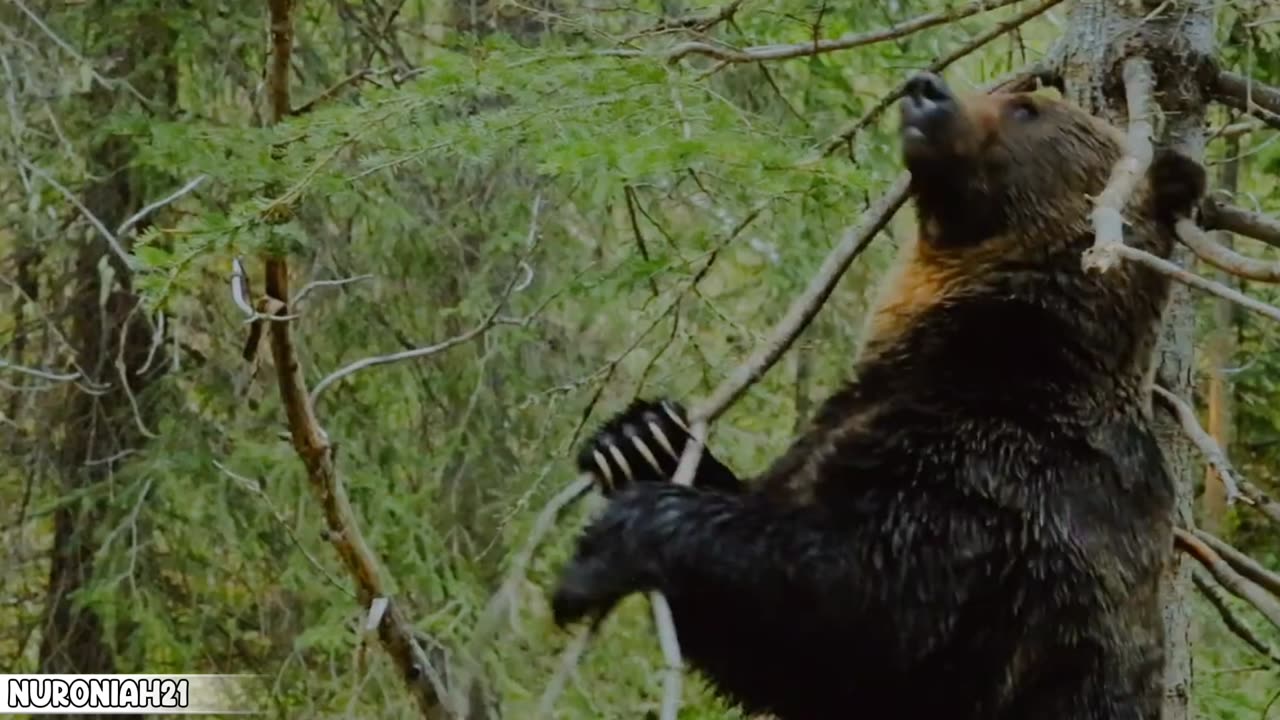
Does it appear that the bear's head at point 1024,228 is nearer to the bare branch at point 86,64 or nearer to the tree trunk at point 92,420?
the bare branch at point 86,64

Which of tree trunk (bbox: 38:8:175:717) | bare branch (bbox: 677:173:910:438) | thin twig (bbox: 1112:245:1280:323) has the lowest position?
tree trunk (bbox: 38:8:175:717)

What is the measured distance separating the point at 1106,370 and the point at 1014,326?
0.78 feet

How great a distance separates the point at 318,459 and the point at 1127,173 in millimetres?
Answer: 1750

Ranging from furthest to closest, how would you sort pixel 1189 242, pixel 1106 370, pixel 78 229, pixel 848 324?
pixel 848 324 < pixel 78 229 < pixel 1106 370 < pixel 1189 242

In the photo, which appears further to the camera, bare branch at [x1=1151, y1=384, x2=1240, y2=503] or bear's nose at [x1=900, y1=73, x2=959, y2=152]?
bear's nose at [x1=900, y1=73, x2=959, y2=152]

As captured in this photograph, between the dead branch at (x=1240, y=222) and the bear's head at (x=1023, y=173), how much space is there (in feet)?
0.18

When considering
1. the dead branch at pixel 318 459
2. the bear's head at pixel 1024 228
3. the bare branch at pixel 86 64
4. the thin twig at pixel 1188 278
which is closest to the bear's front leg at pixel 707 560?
the dead branch at pixel 318 459

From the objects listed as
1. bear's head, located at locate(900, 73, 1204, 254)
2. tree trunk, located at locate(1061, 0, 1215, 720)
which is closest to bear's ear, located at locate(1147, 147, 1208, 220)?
bear's head, located at locate(900, 73, 1204, 254)

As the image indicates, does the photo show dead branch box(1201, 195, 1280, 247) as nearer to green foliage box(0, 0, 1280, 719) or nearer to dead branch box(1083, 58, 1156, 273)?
dead branch box(1083, 58, 1156, 273)

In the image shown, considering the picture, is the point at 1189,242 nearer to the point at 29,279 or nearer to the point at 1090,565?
the point at 1090,565

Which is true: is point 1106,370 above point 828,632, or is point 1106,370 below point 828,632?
above

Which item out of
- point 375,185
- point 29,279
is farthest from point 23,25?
point 375,185

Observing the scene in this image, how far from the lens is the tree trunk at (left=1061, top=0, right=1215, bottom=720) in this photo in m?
4.04

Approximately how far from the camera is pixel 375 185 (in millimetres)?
7754
